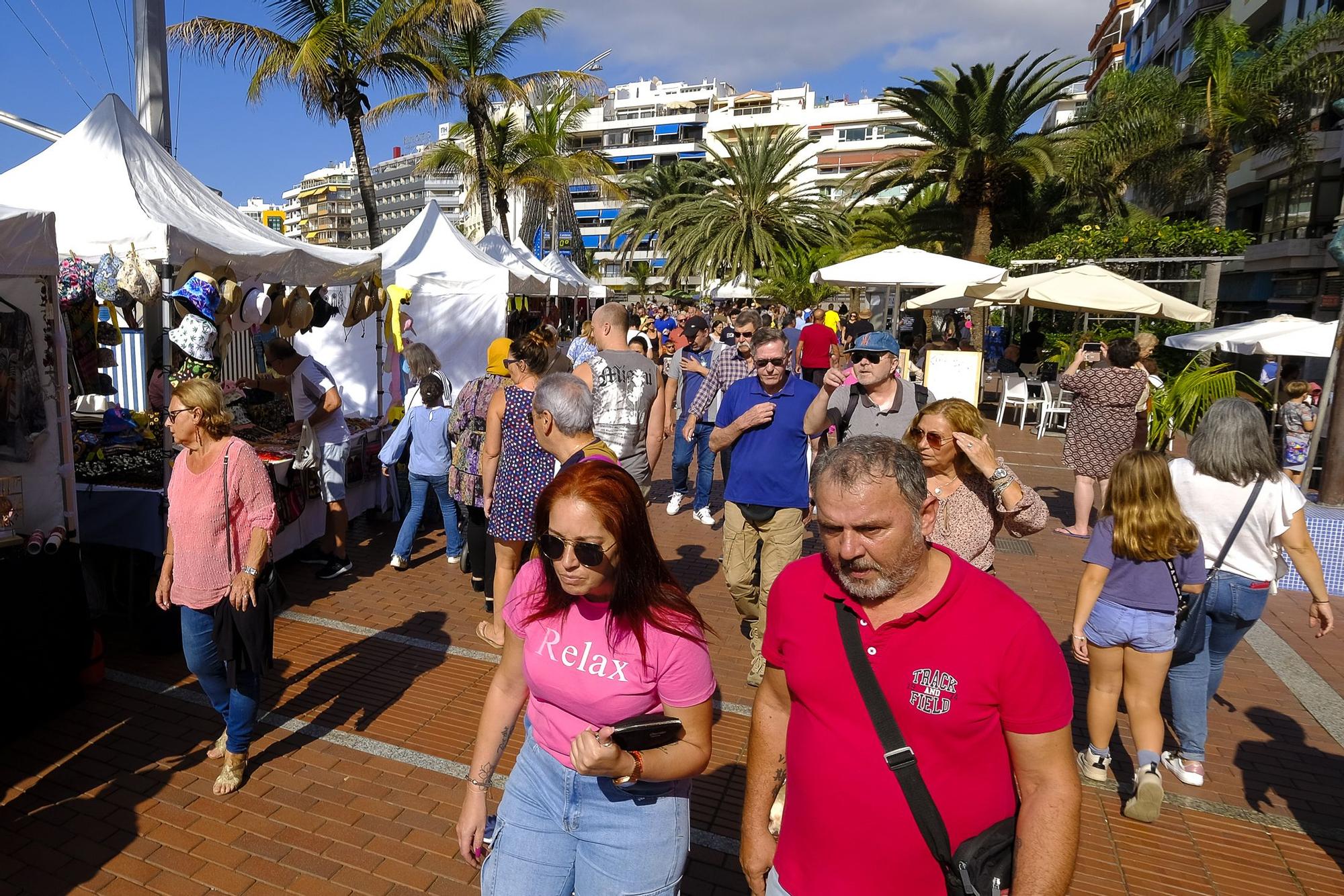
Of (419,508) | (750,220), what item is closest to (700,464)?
(419,508)

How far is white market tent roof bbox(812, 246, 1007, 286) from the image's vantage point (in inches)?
496

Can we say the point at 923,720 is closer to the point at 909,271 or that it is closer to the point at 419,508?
the point at 419,508

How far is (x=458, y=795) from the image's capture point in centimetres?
376

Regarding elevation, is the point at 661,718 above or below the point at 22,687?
above

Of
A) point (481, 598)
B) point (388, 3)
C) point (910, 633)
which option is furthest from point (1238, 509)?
point (388, 3)

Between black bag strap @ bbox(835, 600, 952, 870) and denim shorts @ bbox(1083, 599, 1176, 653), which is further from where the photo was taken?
denim shorts @ bbox(1083, 599, 1176, 653)

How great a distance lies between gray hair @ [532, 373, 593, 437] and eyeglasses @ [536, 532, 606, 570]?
4.21 feet

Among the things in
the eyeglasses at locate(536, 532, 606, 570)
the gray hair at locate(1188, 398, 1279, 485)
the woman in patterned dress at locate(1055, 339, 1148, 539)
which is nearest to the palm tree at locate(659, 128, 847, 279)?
the woman in patterned dress at locate(1055, 339, 1148, 539)

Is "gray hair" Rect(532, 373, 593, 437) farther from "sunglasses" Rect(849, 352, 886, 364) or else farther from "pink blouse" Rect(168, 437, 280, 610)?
"sunglasses" Rect(849, 352, 886, 364)

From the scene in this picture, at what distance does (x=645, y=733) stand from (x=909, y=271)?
11.8 metres

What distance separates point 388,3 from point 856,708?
697 inches

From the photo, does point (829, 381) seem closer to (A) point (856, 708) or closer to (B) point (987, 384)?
(A) point (856, 708)

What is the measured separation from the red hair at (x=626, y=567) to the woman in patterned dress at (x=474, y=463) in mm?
3488

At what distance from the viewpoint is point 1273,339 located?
10.2 metres
